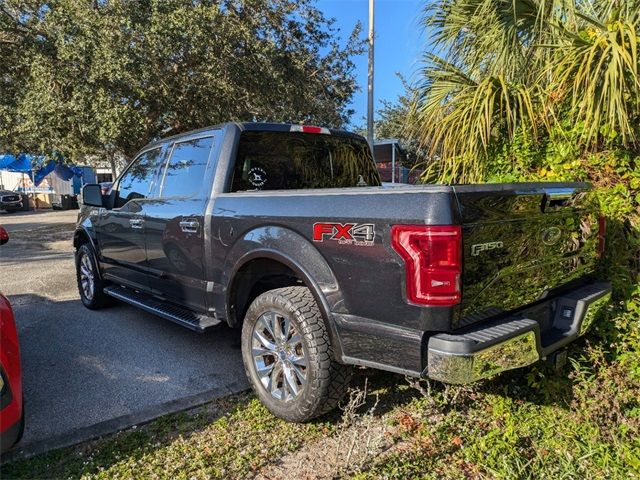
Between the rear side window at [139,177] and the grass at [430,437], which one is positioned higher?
the rear side window at [139,177]

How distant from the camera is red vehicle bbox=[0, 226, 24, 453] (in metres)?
2.35

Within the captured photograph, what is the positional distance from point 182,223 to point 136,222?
36.7 inches

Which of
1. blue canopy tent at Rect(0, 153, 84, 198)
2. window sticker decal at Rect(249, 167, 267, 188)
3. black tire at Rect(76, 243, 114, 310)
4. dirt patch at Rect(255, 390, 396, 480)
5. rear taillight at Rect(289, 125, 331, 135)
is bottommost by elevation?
dirt patch at Rect(255, 390, 396, 480)

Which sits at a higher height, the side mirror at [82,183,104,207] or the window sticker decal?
the window sticker decal

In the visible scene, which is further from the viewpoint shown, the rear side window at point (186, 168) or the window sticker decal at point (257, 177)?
the rear side window at point (186, 168)

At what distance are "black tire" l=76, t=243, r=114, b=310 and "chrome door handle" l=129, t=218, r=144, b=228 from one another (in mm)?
1282

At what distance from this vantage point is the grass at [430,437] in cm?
251

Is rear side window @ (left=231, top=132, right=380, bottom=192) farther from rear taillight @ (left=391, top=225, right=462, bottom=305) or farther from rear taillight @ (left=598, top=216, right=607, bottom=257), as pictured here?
rear taillight @ (left=598, top=216, right=607, bottom=257)

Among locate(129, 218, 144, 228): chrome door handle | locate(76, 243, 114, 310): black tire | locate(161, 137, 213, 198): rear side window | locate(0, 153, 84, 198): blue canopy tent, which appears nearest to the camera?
locate(161, 137, 213, 198): rear side window

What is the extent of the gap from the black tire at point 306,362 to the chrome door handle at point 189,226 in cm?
87

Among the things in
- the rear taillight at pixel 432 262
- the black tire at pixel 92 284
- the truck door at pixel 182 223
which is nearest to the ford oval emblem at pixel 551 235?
the rear taillight at pixel 432 262

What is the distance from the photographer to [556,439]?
8.87 ft

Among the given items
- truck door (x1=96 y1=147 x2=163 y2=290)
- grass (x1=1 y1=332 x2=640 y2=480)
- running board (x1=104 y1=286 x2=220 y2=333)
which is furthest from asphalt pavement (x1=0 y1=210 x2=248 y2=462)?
truck door (x1=96 y1=147 x2=163 y2=290)

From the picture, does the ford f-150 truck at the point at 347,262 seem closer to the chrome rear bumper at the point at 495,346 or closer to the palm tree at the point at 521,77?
the chrome rear bumper at the point at 495,346
